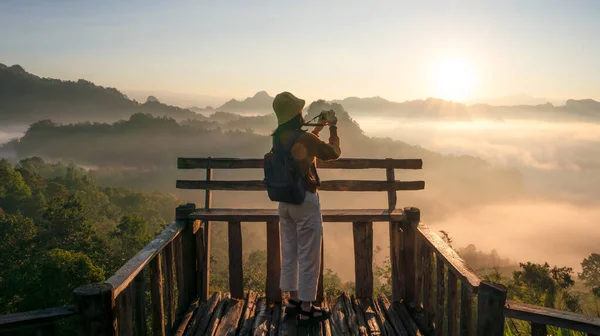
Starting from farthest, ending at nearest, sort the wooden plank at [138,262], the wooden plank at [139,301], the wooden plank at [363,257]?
the wooden plank at [363,257]
the wooden plank at [139,301]
the wooden plank at [138,262]

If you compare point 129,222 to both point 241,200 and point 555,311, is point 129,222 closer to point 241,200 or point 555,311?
point 555,311

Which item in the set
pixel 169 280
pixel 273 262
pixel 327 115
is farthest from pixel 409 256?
pixel 169 280

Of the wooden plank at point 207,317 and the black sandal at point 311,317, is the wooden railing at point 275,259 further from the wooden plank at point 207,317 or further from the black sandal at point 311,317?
the black sandal at point 311,317

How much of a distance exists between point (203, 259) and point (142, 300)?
1.64 metres

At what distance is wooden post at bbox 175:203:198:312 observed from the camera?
5234 mm

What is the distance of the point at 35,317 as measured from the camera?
8.86 ft

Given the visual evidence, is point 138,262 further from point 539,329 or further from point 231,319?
point 539,329

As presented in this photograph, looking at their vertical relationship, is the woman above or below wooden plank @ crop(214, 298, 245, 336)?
above

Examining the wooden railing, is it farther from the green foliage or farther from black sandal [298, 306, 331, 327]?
the green foliage

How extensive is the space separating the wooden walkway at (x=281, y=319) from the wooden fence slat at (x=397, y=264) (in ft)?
0.46

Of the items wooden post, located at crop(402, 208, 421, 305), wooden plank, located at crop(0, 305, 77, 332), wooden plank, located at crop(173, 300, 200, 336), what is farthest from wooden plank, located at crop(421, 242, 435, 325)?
wooden plank, located at crop(0, 305, 77, 332)

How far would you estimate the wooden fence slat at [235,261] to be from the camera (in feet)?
17.9

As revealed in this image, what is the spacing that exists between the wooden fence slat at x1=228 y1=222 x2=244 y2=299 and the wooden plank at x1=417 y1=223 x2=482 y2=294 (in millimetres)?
2068

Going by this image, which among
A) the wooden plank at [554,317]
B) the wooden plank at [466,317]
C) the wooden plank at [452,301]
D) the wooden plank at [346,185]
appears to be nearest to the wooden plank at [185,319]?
the wooden plank at [346,185]
